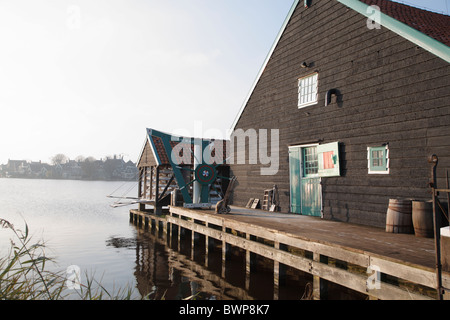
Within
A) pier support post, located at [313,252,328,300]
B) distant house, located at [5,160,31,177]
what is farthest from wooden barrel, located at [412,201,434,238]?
distant house, located at [5,160,31,177]

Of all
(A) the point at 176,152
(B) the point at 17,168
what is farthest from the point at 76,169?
(A) the point at 176,152

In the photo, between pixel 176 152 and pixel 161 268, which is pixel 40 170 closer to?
pixel 176 152

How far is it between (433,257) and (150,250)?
10.4 meters

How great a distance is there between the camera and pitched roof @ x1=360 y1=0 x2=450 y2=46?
7.76 m

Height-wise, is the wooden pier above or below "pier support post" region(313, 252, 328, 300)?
above

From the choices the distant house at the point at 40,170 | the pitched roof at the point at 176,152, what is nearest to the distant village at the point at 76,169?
the distant house at the point at 40,170

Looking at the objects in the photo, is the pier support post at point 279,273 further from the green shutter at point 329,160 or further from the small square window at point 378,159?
the green shutter at point 329,160

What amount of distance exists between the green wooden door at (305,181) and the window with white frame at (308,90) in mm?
1593

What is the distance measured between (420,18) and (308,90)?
3.75 meters

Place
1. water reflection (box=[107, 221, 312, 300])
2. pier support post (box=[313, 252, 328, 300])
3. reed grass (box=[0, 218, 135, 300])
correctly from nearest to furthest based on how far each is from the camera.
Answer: reed grass (box=[0, 218, 135, 300]) → pier support post (box=[313, 252, 328, 300]) → water reflection (box=[107, 221, 312, 300])

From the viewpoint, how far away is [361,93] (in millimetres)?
9078

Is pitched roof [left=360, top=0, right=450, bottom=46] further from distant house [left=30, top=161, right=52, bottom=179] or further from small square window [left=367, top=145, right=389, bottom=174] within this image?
distant house [left=30, top=161, right=52, bottom=179]

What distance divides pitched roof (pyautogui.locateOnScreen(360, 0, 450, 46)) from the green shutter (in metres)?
3.63

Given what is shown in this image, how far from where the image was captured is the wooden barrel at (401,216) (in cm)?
699
